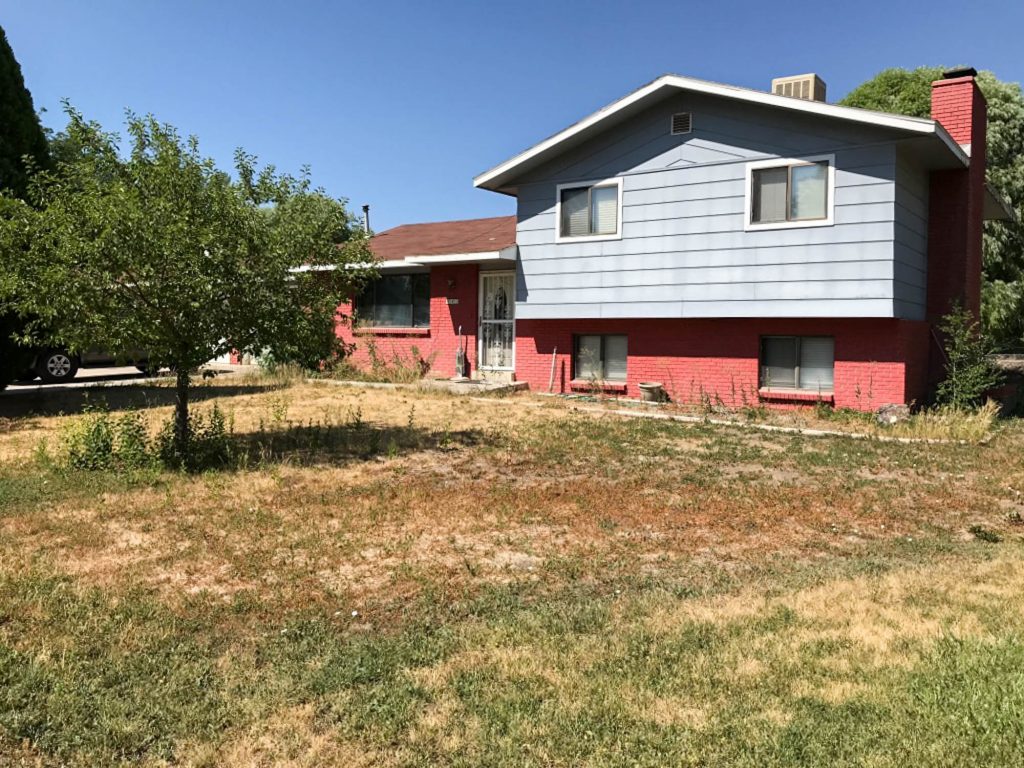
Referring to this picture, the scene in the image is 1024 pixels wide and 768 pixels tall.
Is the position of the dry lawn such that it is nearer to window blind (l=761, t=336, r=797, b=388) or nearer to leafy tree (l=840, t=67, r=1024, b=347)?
window blind (l=761, t=336, r=797, b=388)

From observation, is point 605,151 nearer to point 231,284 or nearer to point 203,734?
point 231,284

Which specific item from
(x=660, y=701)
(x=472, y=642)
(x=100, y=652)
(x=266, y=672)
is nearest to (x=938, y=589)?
(x=660, y=701)

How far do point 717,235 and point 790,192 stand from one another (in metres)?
1.46

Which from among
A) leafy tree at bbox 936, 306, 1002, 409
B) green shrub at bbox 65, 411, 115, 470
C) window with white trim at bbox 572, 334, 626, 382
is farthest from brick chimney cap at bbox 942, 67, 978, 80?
green shrub at bbox 65, 411, 115, 470

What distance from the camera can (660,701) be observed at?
11.7 ft

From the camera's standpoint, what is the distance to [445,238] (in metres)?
21.1

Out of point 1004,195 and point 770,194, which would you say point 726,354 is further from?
point 1004,195

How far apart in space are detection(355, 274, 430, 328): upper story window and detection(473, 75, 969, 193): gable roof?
405 centimetres

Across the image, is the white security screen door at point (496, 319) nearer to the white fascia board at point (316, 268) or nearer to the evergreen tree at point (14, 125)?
the white fascia board at point (316, 268)

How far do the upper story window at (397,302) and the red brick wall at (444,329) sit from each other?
0.29 metres

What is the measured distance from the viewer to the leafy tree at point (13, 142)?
1349 cm

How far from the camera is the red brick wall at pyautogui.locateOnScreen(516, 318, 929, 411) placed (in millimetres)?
13391

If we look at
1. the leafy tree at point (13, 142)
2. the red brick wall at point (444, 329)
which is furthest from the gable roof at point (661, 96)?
the leafy tree at point (13, 142)

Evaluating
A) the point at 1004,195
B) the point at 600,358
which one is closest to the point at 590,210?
the point at 600,358
